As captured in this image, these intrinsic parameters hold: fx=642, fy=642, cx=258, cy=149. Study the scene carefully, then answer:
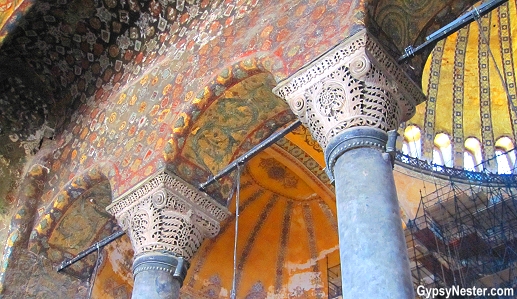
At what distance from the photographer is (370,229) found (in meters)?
4.38

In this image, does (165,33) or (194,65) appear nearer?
(194,65)

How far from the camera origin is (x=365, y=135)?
194 inches

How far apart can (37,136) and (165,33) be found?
2.35m

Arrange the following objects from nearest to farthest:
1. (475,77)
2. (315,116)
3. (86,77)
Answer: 1. (315,116)
2. (86,77)
3. (475,77)

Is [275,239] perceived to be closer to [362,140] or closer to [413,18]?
[413,18]

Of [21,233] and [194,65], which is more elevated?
[194,65]

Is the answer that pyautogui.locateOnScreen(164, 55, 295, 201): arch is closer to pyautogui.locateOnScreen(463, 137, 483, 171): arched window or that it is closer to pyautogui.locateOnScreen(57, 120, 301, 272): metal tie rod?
pyautogui.locateOnScreen(57, 120, 301, 272): metal tie rod

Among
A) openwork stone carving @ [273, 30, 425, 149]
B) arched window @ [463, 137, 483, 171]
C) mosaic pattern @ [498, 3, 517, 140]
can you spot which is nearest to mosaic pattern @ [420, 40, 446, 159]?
arched window @ [463, 137, 483, 171]

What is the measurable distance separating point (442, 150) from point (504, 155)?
3.80 feet

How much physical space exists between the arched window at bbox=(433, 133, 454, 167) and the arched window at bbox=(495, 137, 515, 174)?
0.90m

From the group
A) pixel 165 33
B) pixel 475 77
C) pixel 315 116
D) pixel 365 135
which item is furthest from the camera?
pixel 475 77

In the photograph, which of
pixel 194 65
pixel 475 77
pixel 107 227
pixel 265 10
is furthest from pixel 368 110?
pixel 475 77

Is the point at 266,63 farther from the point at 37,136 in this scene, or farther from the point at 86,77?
the point at 37,136

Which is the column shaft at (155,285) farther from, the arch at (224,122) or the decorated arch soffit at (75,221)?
the decorated arch soffit at (75,221)
